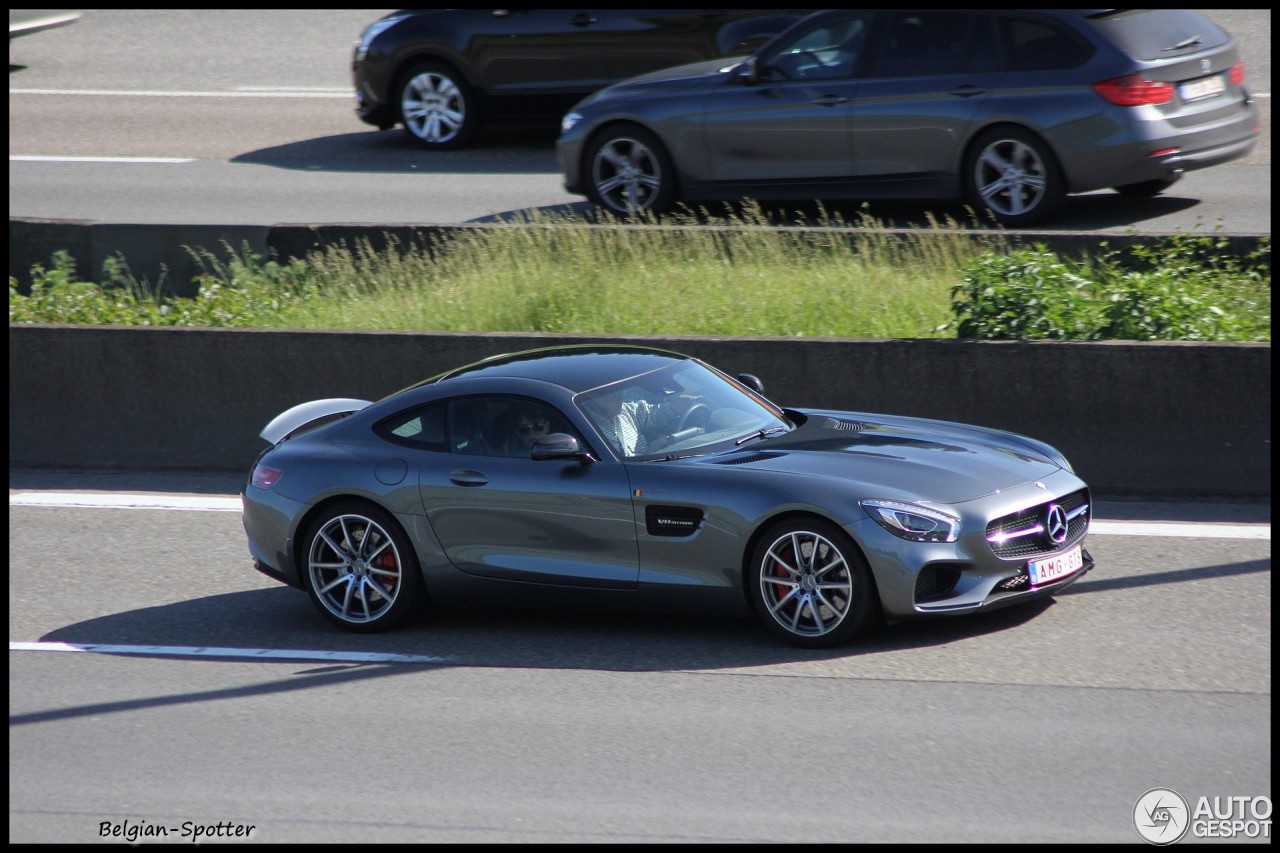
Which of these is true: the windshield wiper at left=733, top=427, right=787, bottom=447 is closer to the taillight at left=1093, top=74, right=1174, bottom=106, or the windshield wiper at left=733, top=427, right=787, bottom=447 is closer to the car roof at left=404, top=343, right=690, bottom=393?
the car roof at left=404, top=343, right=690, bottom=393

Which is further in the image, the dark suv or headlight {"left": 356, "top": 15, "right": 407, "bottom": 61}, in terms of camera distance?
headlight {"left": 356, "top": 15, "right": 407, "bottom": 61}

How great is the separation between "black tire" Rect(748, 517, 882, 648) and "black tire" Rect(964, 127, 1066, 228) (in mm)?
6676

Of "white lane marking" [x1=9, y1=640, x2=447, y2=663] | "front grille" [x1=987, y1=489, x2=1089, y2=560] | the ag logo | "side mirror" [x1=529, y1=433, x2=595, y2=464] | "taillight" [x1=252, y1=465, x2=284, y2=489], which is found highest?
"side mirror" [x1=529, y1=433, x2=595, y2=464]

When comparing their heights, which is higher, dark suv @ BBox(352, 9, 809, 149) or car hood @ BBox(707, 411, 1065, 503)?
dark suv @ BBox(352, 9, 809, 149)

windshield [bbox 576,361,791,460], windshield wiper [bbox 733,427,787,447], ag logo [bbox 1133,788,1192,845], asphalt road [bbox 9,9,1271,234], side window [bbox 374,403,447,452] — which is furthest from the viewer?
asphalt road [bbox 9,9,1271,234]

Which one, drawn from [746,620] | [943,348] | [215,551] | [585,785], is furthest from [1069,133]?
[585,785]

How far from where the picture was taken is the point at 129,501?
10164 millimetres

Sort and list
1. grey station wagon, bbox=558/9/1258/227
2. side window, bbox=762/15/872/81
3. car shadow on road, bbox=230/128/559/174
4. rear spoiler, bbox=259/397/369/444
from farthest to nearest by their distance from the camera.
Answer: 1. car shadow on road, bbox=230/128/559/174
2. side window, bbox=762/15/872/81
3. grey station wagon, bbox=558/9/1258/227
4. rear spoiler, bbox=259/397/369/444

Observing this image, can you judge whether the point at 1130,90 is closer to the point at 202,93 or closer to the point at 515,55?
the point at 515,55

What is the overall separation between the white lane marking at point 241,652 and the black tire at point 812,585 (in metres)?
1.54

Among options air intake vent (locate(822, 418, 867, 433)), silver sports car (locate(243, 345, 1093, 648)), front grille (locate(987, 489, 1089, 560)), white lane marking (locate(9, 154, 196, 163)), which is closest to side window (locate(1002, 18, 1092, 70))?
silver sports car (locate(243, 345, 1093, 648))

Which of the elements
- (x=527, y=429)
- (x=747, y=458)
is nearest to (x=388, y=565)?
(x=527, y=429)

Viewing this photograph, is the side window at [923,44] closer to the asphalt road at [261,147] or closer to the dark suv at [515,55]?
the asphalt road at [261,147]

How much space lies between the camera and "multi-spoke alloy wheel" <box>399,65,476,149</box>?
17.8m
